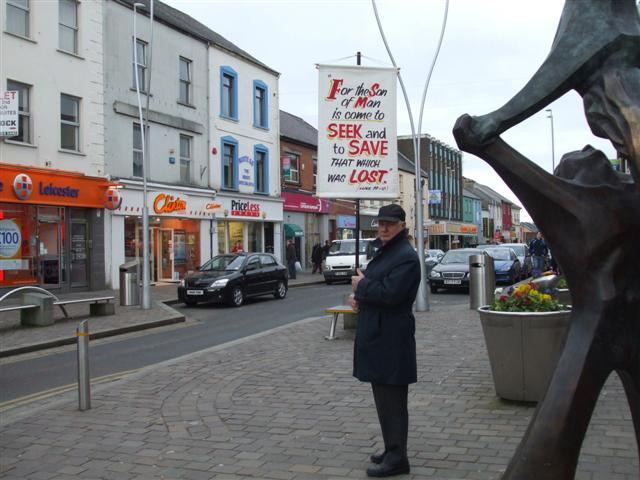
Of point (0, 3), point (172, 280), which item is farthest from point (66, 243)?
point (0, 3)

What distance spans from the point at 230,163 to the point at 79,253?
10.5 metres

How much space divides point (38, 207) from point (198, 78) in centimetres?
1054

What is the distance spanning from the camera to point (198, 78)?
27703 mm

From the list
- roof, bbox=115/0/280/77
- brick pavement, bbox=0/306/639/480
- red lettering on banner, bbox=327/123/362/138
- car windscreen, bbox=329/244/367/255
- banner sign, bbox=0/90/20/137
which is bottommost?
brick pavement, bbox=0/306/639/480

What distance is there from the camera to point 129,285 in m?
16.7

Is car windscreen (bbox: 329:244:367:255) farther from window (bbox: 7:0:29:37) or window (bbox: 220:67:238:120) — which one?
window (bbox: 7:0:29:37)

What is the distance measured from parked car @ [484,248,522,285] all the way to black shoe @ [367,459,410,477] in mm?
18438

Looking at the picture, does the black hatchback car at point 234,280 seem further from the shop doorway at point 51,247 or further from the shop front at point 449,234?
the shop front at point 449,234

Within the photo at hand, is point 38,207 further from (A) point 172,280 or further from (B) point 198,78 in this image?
(B) point 198,78

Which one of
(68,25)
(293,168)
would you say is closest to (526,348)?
(68,25)

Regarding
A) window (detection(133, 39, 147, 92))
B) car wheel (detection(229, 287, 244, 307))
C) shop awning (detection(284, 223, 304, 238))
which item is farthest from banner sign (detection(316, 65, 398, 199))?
shop awning (detection(284, 223, 304, 238))

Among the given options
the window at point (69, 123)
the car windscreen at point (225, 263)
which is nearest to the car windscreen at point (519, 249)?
the car windscreen at point (225, 263)

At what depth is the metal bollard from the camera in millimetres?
6285

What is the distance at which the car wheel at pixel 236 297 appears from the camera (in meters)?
17.5
